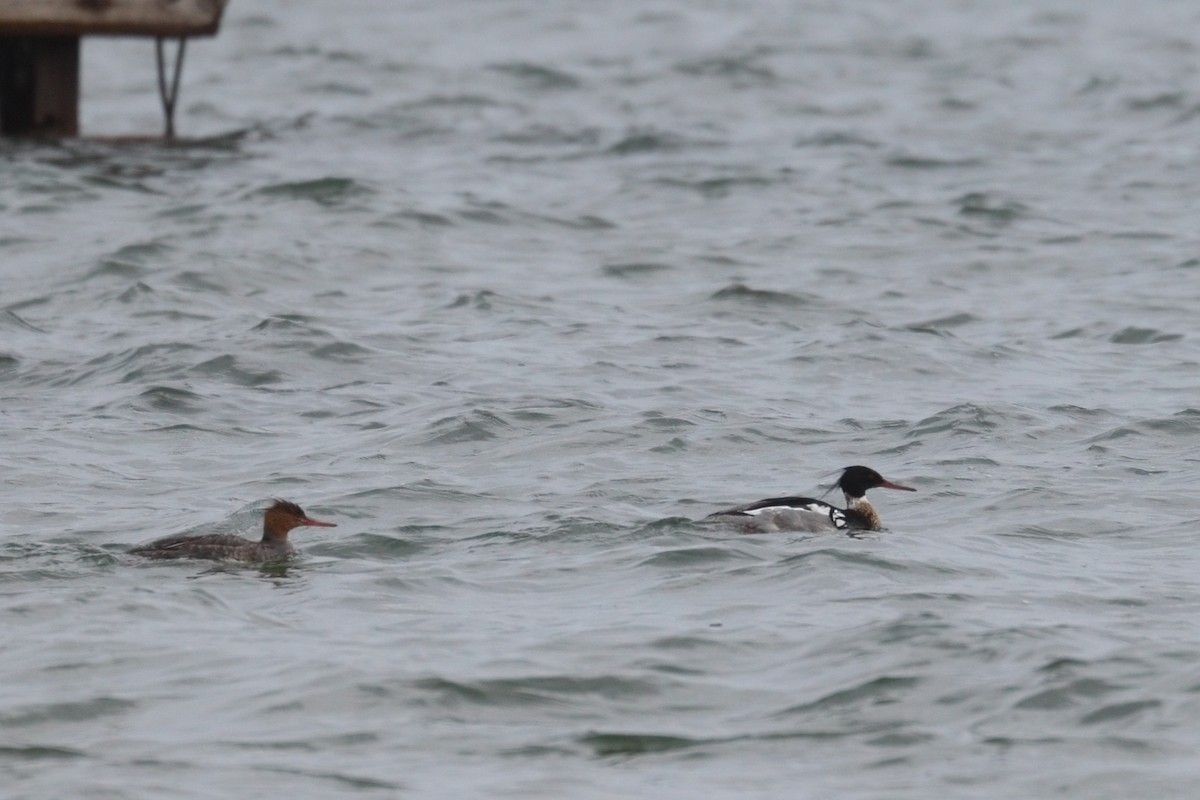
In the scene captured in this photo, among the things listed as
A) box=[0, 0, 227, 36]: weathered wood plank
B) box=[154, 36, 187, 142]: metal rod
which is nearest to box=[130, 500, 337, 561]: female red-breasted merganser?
box=[0, 0, 227, 36]: weathered wood plank

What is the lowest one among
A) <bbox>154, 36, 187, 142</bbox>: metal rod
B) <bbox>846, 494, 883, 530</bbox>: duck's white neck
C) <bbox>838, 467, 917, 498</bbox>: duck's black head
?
<bbox>846, 494, 883, 530</bbox>: duck's white neck

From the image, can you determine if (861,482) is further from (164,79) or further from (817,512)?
(164,79)

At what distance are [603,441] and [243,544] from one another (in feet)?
11.1

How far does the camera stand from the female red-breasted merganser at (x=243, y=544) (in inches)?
409

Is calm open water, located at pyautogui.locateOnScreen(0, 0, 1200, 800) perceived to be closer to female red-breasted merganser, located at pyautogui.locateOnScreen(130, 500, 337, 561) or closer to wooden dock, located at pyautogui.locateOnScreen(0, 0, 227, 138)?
female red-breasted merganser, located at pyautogui.locateOnScreen(130, 500, 337, 561)

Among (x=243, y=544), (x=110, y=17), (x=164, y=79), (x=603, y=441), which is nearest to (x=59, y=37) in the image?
(x=110, y=17)

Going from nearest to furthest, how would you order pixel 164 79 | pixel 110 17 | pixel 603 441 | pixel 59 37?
pixel 603 441 < pixel 110 17 < pixel 59 37 < pixel 164 79

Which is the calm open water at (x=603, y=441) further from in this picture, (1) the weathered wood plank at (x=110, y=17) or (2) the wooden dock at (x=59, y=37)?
(1) the weathered wood plank at (x=110, y=17)

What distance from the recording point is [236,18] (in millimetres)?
38500

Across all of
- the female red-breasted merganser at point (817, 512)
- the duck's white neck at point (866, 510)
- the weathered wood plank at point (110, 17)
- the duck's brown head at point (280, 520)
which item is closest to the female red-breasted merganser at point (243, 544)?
the duck's brown head at point (280, 520)

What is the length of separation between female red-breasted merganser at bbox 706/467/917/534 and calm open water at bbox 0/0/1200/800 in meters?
0.13

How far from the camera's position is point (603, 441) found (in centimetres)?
1347

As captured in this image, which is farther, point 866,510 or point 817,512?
point 866,510

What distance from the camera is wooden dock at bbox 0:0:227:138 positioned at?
20.8 metres
